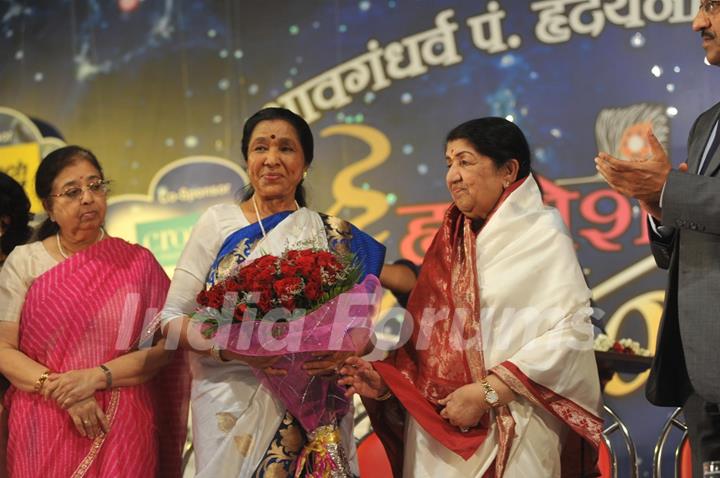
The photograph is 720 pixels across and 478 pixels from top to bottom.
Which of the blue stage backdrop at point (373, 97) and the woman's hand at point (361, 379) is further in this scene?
the blue stage backdrop at point (373, 97)

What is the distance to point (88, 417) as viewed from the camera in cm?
306

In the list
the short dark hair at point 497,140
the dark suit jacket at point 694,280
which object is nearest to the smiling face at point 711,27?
the dark suit jacket at point 694,280

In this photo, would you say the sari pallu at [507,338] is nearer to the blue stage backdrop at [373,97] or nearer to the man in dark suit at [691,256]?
the man in dark suit at [691,256]

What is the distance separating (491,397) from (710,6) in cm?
118

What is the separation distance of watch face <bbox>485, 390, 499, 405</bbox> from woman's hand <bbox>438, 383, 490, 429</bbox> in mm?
10

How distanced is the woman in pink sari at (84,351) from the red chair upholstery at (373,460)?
79 centimetres

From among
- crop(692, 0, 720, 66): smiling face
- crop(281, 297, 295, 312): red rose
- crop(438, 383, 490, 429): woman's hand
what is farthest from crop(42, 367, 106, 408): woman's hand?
crop(692, 0, 720, 66): smiling face

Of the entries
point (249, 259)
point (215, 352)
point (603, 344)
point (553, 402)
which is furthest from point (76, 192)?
point (603, 344)

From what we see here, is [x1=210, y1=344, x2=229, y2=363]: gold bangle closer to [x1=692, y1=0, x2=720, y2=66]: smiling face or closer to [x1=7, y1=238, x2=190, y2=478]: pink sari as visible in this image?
[x1=7, y1=238, x2=190, y2=478]: pink sari

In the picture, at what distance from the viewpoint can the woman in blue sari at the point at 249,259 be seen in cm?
283

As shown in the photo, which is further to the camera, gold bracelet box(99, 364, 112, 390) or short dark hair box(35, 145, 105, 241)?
short dark hair box(35, 145, 105, 241)

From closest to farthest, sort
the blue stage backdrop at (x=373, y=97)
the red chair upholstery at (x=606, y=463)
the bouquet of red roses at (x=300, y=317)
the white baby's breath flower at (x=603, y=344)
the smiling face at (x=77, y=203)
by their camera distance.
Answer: the bouquet of red roses at (x=300, y=317), the smiling face at (x=77, y=203), the red chair upholstery at (x=606, y=463), the white baby's breath flower at (x=603, y=344), the blue stage backdrop at (x=373, y=97)

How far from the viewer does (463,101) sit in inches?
200

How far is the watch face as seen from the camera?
263cm
